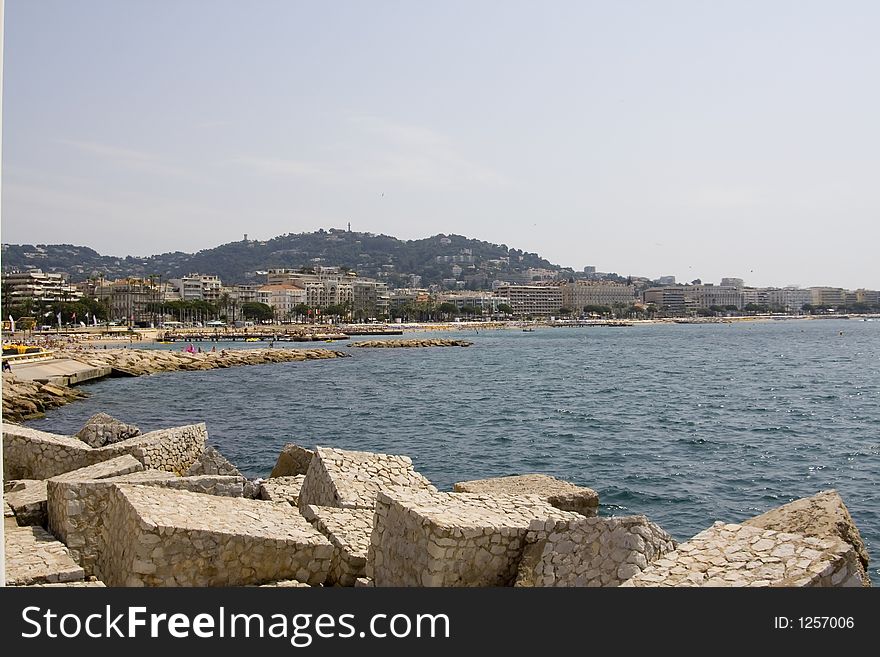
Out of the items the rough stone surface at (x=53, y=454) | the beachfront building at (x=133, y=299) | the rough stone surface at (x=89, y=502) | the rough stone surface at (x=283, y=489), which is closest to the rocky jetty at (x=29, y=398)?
the rough stone surface at (x=53, y=454)

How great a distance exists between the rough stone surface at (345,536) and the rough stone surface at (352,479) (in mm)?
533

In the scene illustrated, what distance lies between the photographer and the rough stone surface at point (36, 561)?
22.0 ft

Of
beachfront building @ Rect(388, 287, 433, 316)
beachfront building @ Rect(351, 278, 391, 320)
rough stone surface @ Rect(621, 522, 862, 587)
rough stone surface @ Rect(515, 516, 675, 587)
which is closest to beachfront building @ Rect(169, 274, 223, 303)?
beachfront building @ Rect(351, 278, 391, 320)

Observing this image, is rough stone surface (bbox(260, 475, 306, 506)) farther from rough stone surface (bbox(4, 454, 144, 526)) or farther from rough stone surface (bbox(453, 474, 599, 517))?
rough stone surface (bbox(453, 474, 599, 517))

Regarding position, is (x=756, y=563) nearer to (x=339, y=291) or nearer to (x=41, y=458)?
(x=41, y=458)

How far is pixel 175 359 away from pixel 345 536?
46.9 meters

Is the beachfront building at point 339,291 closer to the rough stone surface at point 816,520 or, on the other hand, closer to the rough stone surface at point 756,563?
the rough stone surface at point 816,520

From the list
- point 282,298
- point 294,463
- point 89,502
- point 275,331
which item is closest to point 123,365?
point 294,463

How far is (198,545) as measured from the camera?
648 centimetres
